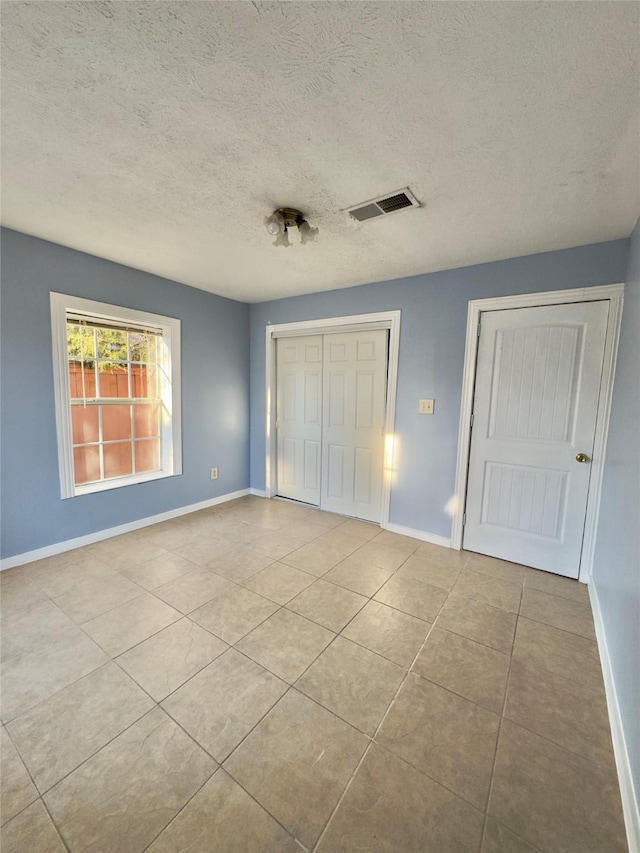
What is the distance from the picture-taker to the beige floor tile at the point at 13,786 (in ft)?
3.54

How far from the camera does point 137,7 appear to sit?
933mm

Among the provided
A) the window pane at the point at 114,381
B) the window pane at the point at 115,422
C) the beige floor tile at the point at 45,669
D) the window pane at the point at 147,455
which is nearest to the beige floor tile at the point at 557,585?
the beige floor tile at the point at 45,669

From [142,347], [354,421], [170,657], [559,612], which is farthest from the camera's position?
[354,421]

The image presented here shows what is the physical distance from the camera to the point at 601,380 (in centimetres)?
229

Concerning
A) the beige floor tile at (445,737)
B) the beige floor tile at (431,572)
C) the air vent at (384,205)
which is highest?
the air vent at (384,205)

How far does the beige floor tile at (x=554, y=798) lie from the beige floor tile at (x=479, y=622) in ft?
1.77

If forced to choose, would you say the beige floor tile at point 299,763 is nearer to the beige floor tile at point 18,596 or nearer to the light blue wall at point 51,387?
the beige floor tile at point 18,596

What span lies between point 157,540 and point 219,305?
8.34 ft

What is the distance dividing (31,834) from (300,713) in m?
0.89

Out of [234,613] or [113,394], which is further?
[113,394]

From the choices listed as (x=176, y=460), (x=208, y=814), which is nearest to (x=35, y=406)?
(x=176, y=460)

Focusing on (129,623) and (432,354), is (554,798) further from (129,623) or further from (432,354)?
(432,354)

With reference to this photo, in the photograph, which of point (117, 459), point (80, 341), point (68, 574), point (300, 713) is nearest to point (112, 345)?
point (80, 341)

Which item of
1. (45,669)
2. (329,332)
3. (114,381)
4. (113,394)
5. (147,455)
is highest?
(329,332)
